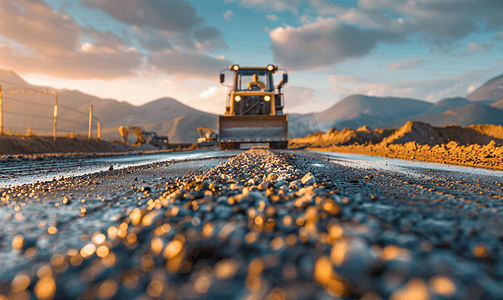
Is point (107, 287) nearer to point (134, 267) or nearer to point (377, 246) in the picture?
point (134, 267)

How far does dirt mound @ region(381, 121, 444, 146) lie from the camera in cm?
1780

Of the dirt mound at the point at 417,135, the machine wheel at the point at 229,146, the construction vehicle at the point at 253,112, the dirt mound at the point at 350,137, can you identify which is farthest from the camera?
the dirt mound at the point at 350,137

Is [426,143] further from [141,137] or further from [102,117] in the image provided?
[102,117]

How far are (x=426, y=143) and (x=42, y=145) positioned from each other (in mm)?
23490

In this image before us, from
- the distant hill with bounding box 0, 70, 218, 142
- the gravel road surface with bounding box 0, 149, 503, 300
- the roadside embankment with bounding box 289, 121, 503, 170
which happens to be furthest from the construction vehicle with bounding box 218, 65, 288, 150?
the distant hill with bounding box 0, 70, 218, 142

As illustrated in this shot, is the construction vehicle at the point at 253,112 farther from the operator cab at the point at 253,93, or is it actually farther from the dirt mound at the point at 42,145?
the dirt mound at the point at 42,145

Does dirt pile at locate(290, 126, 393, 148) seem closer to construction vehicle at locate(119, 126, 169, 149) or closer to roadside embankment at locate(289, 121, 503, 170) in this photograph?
roadside embankment at locate(289, 121, 503, 170)

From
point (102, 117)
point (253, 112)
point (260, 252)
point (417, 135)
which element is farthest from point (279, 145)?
point (102, 117)

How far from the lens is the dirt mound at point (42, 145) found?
13.3m

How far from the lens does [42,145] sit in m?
15.4

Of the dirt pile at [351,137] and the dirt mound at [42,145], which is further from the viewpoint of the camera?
the dirt pile at [351,137]

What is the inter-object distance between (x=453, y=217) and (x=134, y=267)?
1700 millimetres

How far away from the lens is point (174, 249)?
1.09 meters

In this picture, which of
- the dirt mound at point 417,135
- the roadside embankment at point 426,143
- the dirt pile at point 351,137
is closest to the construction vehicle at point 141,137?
the roadside embankment at point 426,143
